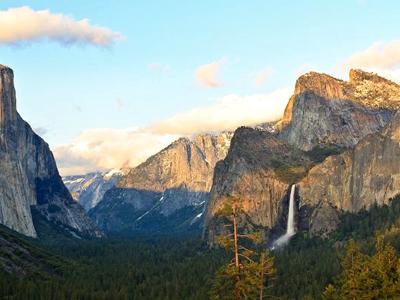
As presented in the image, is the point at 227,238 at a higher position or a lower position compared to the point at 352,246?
higher

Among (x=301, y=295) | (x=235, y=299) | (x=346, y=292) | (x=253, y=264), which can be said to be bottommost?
(x=301, y=295)

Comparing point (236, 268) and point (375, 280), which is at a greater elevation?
point (236, 268)

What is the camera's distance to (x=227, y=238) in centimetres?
5700

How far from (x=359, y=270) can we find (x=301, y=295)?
321ft

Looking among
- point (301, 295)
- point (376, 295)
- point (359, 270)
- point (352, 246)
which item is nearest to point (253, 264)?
point (376, 295)

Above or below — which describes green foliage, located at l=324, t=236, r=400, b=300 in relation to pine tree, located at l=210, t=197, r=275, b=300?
below

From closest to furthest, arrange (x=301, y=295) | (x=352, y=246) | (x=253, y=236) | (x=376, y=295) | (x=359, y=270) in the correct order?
1. (x=253, y=236)
2. (x=376, y=295)
3. (x=359, y=270)
4. (x=352, y=246)
5. (x=301, y=295)

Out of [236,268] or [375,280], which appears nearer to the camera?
[236,268]

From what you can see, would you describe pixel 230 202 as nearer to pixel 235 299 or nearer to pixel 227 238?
pixel 227 238

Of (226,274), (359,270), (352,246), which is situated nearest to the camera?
(226,274)

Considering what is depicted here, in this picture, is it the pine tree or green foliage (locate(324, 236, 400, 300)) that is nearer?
A: the pine tree

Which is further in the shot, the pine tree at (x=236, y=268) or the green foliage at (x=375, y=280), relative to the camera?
the green foliage at (x=375, y=280)

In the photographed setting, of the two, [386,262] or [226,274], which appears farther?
[386,262]

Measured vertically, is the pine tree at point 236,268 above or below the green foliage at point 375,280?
above
